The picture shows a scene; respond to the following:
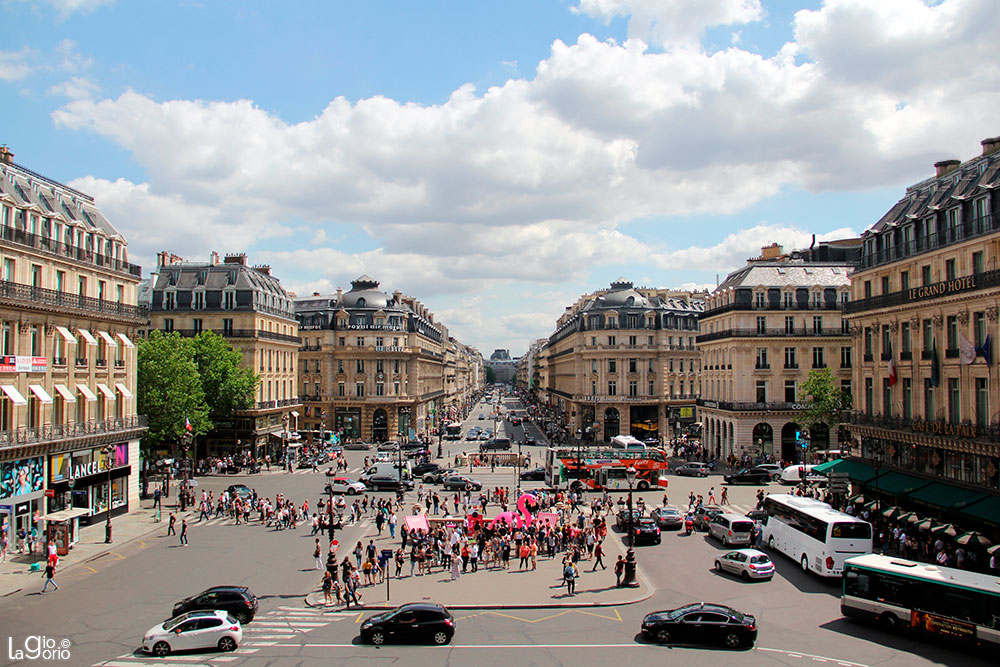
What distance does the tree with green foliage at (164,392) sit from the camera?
172ft

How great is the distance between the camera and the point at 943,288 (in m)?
35.8

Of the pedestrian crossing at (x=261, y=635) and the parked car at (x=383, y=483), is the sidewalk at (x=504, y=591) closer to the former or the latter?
the pedestrian crossing at (x=261, y=635)

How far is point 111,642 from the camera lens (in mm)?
21953

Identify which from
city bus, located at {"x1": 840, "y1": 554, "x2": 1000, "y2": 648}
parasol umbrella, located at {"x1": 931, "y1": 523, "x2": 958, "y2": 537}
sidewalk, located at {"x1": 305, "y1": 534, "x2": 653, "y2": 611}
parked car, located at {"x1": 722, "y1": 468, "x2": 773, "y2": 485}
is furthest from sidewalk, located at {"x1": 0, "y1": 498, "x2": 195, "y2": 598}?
parked car, located at {"x1": 722, "y1": 468, "x2": 773, "y2": 485}

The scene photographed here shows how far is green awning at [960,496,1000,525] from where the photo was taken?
29889 millimetres

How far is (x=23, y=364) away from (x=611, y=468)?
123ft

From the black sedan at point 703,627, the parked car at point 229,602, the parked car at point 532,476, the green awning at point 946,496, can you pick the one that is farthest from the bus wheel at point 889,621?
the parked car at point 532,476

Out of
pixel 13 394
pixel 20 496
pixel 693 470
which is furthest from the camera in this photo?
pixel 693 470

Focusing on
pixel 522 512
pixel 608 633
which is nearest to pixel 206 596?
pixel 608 633

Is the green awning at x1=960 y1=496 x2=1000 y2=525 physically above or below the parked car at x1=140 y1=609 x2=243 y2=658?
above

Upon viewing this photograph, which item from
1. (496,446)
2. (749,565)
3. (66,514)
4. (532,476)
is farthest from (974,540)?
(496,446)

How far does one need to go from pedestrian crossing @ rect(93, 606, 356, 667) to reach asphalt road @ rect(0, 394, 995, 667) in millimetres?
62

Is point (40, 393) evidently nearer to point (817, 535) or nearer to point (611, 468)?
point (817, 535)

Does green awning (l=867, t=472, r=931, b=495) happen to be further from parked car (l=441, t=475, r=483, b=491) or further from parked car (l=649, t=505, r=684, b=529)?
parked car (l=441, t=475, r=483, b=491)
